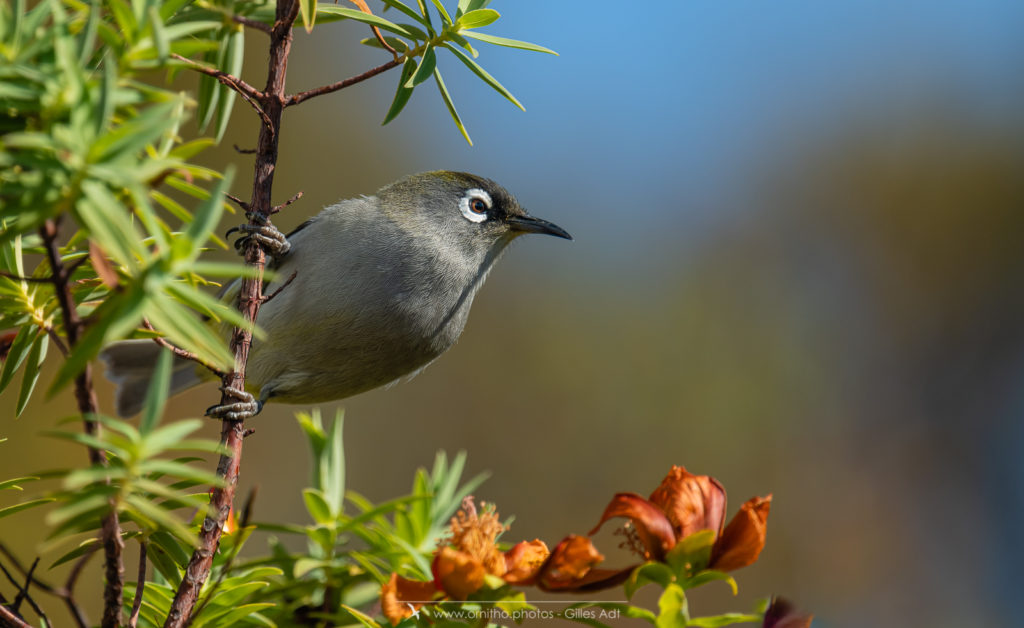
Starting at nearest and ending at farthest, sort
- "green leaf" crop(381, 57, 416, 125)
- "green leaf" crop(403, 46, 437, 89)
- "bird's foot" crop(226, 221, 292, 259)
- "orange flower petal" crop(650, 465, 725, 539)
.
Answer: "orange flower petal" crop(650, 465, 725, 539) → "green leaf" crop(403, 46, 437, 89) → "green leaf" crop(381, 57, 416, 125) → "bird's foot" crop(226, 221, 292, 259)

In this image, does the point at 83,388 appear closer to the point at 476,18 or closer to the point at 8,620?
the point at 8,620

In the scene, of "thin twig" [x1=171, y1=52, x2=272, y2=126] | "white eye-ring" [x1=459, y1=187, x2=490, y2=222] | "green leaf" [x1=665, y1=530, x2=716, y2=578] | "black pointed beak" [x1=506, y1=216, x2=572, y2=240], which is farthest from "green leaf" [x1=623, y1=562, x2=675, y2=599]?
"black pointed beak" [x1=506, y1=216, x2=572, y2=240]

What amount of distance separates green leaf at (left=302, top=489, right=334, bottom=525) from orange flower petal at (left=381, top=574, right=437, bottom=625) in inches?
6.2

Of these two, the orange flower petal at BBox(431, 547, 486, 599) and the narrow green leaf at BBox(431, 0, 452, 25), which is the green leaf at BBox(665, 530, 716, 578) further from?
the narrow green leaf at BBox(431, 0, 452, 25)

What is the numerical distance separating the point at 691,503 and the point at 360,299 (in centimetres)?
253

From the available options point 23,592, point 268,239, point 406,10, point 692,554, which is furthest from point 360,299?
point 692,554

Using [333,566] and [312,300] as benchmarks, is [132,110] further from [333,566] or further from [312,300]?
[312,300]

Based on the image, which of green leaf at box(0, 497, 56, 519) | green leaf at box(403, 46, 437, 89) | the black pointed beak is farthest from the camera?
the black pointed beak

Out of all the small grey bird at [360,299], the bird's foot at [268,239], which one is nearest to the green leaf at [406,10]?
the bird's foot at [268,239]

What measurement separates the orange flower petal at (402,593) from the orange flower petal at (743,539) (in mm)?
518

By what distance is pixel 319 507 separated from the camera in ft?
4.81

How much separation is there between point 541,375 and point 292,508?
9.08ft

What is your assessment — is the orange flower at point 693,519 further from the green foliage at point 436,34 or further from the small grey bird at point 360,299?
the small grey bird at point 360,299

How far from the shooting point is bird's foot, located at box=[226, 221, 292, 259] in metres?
2.62
